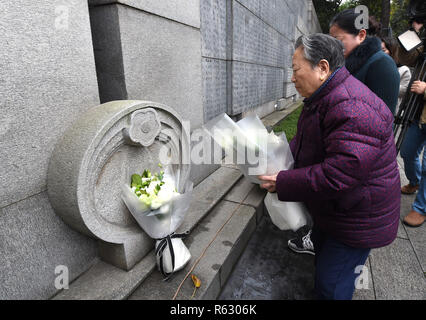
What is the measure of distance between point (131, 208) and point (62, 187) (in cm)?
52

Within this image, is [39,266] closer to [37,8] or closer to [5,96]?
[5,96]

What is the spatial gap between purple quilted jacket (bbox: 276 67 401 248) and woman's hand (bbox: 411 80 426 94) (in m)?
2.00

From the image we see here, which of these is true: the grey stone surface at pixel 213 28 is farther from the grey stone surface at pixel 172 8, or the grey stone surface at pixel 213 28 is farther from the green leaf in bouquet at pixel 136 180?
the green leaf in bouquet at pixel 136 180

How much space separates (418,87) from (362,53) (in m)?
1.14

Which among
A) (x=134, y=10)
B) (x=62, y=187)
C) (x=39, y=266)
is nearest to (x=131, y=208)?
(x=62, y=187)

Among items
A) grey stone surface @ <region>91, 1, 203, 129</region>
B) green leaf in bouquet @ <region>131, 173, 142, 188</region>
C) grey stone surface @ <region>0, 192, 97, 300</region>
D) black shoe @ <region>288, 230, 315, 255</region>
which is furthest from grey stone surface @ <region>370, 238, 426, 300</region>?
grey stone surface @ <region>91, 1, 203, 129</region>

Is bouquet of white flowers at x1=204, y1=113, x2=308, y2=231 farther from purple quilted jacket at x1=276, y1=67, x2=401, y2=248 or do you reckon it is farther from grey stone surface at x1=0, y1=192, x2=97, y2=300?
grey stone surface at x1=0, y1=192, x2=97, y2=300

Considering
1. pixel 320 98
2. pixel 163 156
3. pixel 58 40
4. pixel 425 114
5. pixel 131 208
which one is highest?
pixel 58 40

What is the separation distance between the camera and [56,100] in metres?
1.76

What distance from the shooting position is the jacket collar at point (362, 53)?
7.88ft

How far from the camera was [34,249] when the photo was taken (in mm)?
1730

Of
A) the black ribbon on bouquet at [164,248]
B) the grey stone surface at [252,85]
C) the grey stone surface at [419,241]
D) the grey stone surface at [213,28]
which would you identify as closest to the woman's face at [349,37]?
the grey stone surface at [213,28]

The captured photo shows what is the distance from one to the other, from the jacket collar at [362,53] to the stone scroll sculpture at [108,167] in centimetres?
186

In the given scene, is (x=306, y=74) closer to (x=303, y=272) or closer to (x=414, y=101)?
(x=303, y=272)
